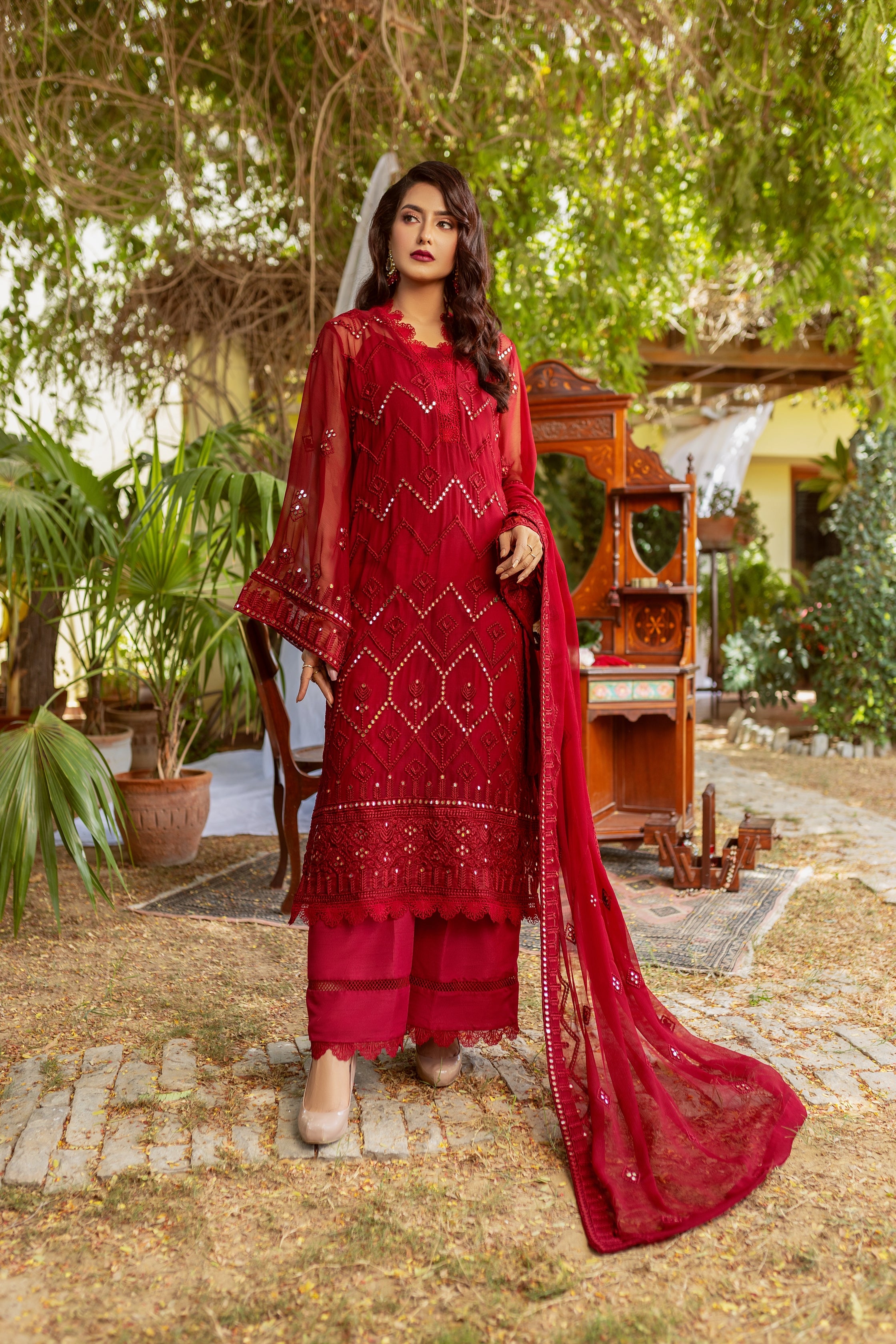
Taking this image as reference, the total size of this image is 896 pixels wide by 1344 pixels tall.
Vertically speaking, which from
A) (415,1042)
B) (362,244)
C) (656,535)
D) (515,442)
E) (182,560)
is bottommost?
(415,1042)

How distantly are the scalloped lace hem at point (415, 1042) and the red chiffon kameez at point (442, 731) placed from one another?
20 mm

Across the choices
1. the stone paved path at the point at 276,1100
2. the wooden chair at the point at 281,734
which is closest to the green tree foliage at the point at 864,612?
the wooden chair at the point at 281,734

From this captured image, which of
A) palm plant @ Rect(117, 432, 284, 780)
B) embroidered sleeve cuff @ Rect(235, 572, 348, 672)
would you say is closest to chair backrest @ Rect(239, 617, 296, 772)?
palm plant @ Rect(117, 432, 284, 780)

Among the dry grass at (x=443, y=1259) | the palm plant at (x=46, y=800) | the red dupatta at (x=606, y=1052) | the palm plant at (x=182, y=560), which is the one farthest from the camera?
the palm plant at (x=182, y=560)

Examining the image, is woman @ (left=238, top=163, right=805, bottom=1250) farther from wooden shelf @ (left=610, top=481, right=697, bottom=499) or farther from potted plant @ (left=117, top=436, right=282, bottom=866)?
wooden shelf @ (left=610, top=481, right=697, bottom=499)

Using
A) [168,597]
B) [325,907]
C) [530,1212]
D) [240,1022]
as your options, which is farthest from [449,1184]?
[168,597]

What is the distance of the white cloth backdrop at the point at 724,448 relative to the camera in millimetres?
10094

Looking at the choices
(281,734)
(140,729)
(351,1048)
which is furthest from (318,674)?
(140,729)

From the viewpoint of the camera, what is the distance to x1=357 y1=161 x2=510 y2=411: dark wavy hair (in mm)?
2131

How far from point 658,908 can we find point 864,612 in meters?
4.60

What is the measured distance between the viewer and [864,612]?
24.7 feet

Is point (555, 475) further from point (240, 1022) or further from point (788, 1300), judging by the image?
point (788, 1300)

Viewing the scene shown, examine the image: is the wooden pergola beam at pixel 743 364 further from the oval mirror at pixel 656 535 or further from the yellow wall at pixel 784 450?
the yellow wall at pixel 784 450

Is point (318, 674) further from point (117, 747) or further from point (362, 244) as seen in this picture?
point (362, 244)
